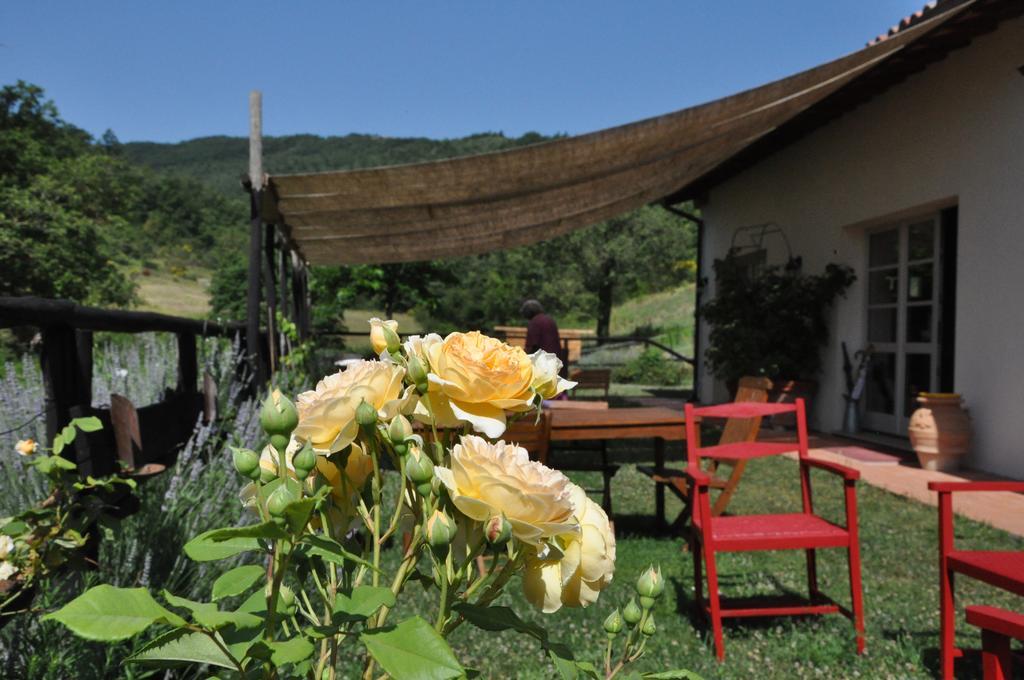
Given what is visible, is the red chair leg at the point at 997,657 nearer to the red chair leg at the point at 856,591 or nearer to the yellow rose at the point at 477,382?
the red chair leg at the point at 856,591

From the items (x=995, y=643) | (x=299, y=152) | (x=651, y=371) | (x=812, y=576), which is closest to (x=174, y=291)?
(x=651, y=371)

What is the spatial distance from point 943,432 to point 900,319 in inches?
59.7

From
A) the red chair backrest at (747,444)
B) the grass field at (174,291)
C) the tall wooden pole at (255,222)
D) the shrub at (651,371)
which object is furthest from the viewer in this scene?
the grass field at (174,291)

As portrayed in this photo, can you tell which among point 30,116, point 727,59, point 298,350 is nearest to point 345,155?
point 30,116

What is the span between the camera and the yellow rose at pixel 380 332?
61 cm

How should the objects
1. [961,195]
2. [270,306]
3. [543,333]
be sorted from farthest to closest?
[543,333] < [961,195] < [270,306]

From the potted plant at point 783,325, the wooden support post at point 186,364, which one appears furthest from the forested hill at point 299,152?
the wooden support post at point 186,364

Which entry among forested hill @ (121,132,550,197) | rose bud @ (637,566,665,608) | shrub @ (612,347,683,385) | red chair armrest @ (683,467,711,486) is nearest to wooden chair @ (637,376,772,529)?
red chair armrest @ (683,467,711,486)

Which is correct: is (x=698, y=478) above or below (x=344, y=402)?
below

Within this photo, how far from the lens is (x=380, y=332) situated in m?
0.62

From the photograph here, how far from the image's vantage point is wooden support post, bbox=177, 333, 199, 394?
2.46 metres

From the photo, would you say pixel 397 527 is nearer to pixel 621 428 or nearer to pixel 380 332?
pixel 380 332

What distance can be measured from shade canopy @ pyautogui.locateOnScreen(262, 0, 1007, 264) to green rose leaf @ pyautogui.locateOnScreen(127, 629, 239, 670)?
4355mm

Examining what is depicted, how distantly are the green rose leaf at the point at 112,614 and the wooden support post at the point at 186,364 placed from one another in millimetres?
2215
